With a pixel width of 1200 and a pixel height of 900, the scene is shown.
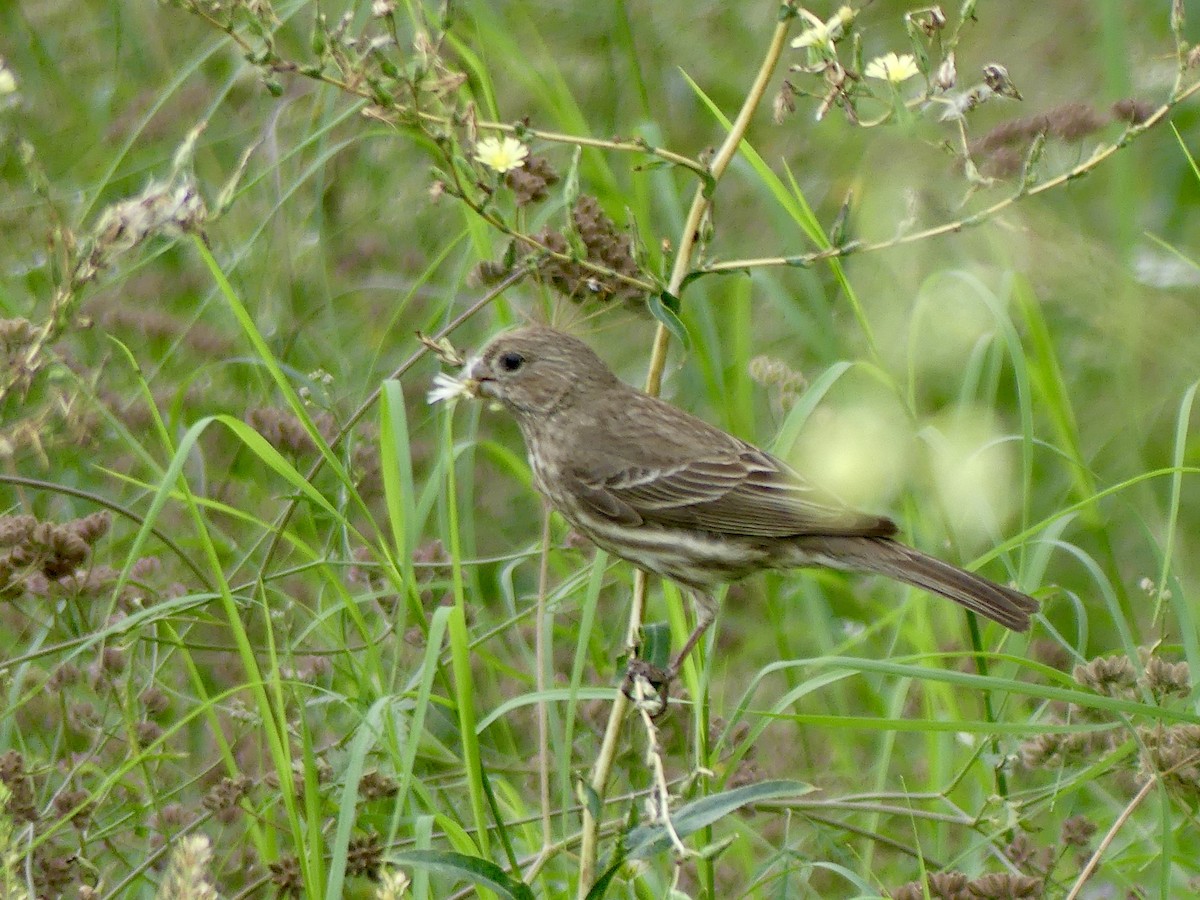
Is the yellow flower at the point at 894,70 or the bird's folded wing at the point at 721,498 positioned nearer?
the yellow flower at the point at 894,70

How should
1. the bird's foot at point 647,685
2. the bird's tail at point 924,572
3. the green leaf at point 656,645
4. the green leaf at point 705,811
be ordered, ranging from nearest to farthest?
the green leaf at point 705,811 → the bird's foot at point 647,685 → the green leaf at point 656,645 → the bird's tail at point 924,572

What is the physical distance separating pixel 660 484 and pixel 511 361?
0.47m

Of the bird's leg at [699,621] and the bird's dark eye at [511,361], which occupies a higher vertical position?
the bird's dark eye at [511,361]

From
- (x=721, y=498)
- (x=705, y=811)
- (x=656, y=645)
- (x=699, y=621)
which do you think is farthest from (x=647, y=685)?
(x=721, y=498)

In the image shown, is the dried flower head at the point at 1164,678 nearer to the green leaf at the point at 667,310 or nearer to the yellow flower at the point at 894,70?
the green leaf at the point at 667,310

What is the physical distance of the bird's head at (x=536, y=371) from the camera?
156 inches

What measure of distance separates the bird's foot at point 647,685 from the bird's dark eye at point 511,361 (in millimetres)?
1079

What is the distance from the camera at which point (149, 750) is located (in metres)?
3.25

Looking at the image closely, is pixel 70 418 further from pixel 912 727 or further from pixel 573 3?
pixel 573 3

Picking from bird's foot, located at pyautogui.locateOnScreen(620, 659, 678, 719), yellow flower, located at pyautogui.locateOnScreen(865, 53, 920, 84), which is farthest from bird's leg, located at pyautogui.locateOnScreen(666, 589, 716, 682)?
yellow flower, located at pyautogui.locateOnScreen(865, 53, 920, 84)

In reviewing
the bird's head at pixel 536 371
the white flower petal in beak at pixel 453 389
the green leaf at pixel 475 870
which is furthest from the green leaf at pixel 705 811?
the bird's head at pixel 536 371

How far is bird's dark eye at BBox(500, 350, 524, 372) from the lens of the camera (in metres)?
4.00

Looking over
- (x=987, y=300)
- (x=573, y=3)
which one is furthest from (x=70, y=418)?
(x=573, y=3)

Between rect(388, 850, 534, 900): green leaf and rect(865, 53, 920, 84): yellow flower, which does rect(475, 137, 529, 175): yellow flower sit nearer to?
rect(865, 53, 920, 84): yellow flower
